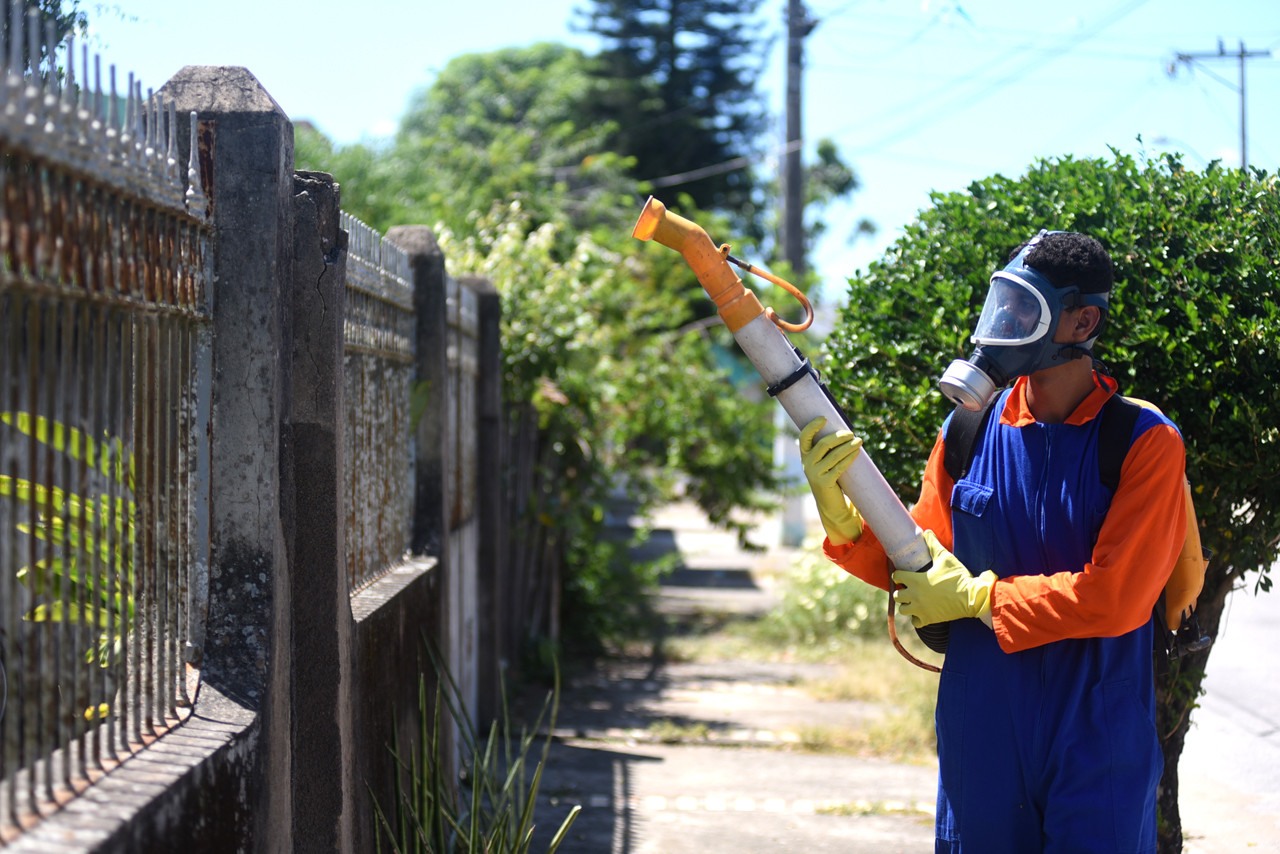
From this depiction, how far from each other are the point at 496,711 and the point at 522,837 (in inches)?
107

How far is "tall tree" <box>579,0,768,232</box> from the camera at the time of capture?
1146 inches

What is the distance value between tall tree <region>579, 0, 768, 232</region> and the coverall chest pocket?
26.9m

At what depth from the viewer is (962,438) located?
9.41ft

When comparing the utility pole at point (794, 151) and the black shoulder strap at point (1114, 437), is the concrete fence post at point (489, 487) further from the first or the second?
the utility pole at point (794, 151)

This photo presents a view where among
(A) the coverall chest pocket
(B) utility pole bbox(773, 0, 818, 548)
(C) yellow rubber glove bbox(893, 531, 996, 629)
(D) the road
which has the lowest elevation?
(D) the road

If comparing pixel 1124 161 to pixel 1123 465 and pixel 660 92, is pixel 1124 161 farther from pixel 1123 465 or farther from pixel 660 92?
pixel 660 92

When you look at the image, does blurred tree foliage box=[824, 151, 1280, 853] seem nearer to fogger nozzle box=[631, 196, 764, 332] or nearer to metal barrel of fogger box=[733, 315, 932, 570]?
metal barrel of fogger box=[733, 315, 932, 570]

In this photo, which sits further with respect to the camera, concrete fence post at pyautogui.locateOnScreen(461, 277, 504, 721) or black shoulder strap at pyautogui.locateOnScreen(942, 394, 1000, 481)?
concrete fence post at pyautogui.locateOnScreen(461, 277, 504, 721)

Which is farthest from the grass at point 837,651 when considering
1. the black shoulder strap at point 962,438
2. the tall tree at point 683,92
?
the tall tree at point 683,92

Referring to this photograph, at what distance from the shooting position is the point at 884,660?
8.32 meters

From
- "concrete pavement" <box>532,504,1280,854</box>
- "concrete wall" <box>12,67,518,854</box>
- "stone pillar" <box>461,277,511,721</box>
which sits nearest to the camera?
"concrete wall" <box>12,67,518,854</box>

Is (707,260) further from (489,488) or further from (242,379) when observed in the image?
(489,488)

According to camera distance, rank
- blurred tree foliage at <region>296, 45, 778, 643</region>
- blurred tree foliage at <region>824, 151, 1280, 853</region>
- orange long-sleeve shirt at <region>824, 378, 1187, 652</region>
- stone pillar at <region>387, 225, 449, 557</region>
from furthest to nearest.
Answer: blurred tree foliage at <region>296, 45, 778, 643</region>, stone pillar at <region>387, 225, 449, 557</region>, blurred tree foliage at <region>824, 151, 1280, 853</region>, orange long-sleeve shirt at <region>824, 378, 1187, 652</region>

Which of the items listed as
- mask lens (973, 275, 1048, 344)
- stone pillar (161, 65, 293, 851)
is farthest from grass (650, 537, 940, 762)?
stone pillar (161, 65, 293, 851)
